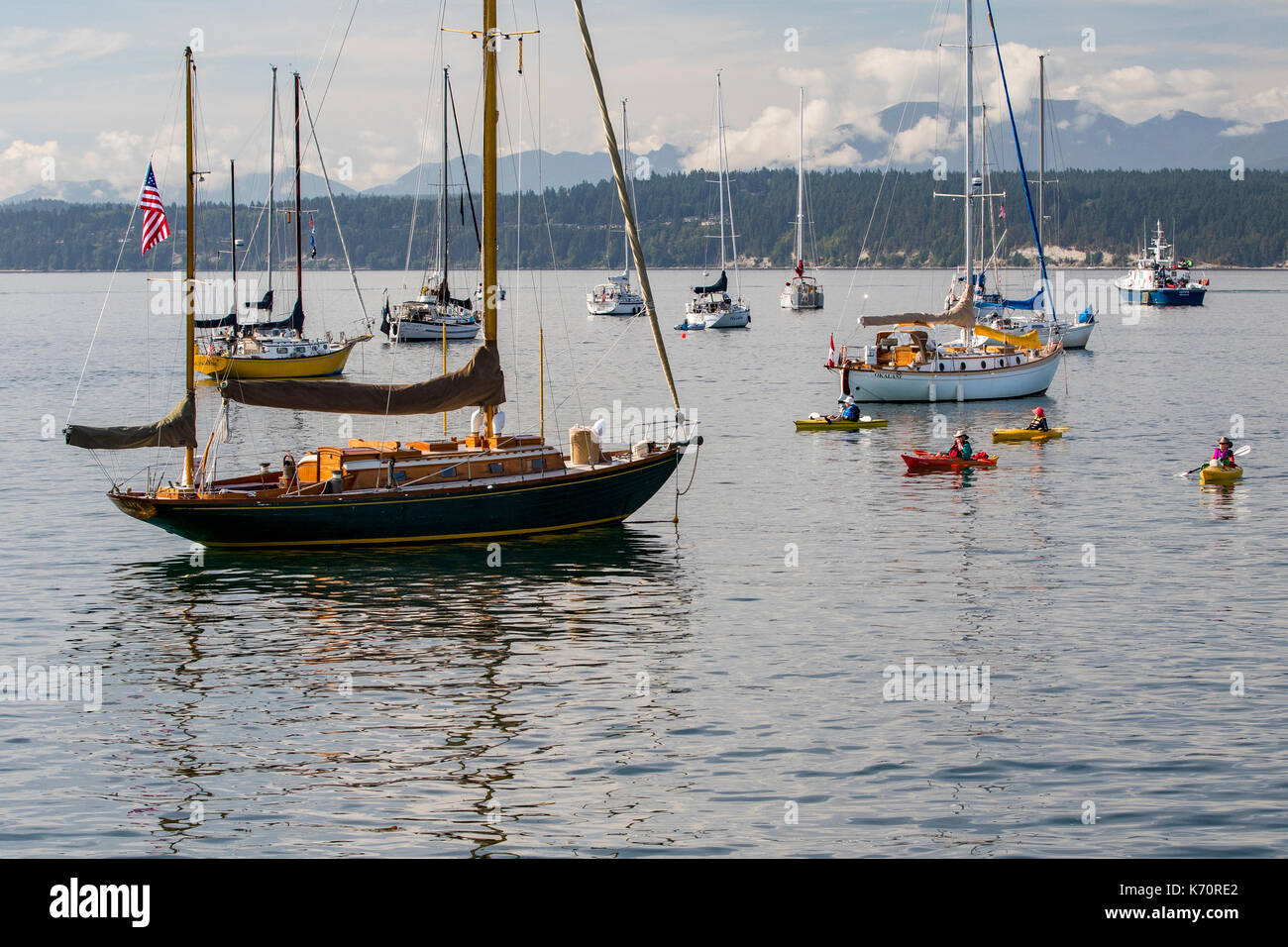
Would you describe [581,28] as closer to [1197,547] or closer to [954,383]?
[1197,547]

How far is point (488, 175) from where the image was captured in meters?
36.8

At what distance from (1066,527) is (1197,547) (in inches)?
157

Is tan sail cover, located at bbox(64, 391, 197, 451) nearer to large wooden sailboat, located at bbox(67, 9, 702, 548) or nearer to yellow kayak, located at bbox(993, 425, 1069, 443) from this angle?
large wooden sailboat, located at bbox(67, 9, 702, 548)

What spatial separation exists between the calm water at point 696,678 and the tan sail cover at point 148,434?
134 inches

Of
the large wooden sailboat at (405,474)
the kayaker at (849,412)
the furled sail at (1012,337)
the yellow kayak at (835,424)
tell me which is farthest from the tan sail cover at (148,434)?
the furled sail at (1012,337)

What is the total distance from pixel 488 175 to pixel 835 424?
31608 millimetres

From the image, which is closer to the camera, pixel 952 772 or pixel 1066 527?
pixel 952 772

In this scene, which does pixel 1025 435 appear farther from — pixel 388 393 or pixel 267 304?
pixel 267 304

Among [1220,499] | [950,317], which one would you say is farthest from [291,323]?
[1220,499]

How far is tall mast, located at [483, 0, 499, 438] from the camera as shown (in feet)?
120

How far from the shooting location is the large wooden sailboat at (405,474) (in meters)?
34.8

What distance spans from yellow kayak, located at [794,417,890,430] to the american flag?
35810mm

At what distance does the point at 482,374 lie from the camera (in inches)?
1447

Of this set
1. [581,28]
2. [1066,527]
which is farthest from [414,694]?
[1066,527]
